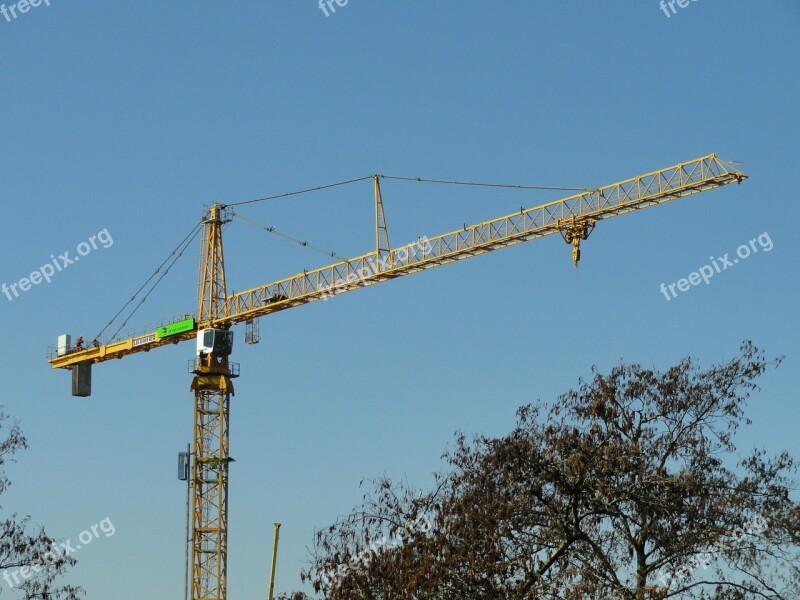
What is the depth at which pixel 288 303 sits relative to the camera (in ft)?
306

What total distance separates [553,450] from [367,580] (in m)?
5.68

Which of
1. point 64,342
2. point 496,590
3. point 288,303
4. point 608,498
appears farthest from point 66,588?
point 64,342

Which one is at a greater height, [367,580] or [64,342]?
[64,342]

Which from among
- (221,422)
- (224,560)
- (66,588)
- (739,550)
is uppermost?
(221,422)

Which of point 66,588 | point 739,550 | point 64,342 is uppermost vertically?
point 64,342

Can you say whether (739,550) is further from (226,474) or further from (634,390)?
(226,474)

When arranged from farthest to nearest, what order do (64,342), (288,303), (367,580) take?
(64,342), (288,303), (367,580)

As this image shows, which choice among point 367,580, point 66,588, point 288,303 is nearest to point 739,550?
point 367,580

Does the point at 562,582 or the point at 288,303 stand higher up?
the point at 288,303

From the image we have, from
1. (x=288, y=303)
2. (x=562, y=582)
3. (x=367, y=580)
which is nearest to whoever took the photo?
(x=562, y=582)

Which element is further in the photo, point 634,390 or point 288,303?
point 288,303

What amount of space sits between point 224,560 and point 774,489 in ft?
205

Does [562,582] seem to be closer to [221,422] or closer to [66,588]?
[66,588]

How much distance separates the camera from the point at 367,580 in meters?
36.7
